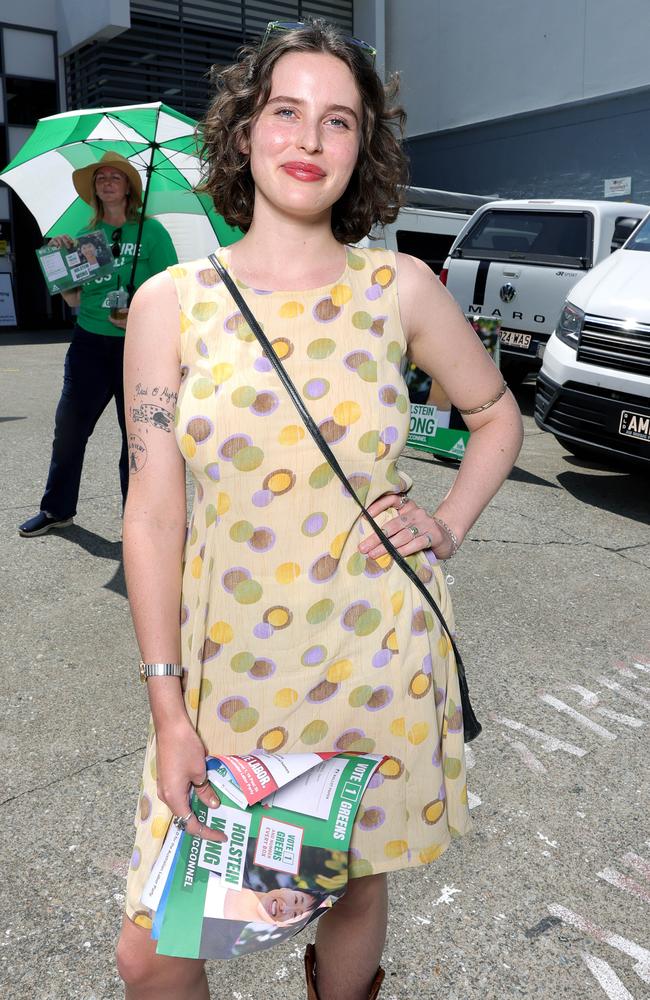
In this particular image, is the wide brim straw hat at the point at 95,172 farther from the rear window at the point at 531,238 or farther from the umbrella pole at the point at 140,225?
the rear window at the point at 531,238

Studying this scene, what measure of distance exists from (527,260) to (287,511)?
8.28 metres

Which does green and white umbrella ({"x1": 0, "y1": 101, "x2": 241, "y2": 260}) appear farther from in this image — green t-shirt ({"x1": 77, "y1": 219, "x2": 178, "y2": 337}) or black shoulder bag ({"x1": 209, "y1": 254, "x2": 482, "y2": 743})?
black shoulder bag ({"x1": 209, "y1": 254, "x2": 482, "y2": 743})

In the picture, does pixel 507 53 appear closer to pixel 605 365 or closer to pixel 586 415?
pixel 605 365

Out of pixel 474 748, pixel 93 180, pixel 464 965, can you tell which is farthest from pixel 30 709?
pixel 93 180

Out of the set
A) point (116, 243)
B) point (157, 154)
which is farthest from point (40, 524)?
point (157, 154)

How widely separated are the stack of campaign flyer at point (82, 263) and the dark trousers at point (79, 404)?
0.26 meters

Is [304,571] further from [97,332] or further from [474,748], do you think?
[97,332]

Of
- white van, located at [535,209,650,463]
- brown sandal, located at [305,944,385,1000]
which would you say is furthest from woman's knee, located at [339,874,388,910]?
white van, located at [535,209,650,463]

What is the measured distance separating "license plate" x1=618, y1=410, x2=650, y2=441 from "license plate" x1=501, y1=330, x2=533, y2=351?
11.0ft

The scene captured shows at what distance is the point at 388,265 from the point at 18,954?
176 centimetres

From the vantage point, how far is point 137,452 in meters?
1.52

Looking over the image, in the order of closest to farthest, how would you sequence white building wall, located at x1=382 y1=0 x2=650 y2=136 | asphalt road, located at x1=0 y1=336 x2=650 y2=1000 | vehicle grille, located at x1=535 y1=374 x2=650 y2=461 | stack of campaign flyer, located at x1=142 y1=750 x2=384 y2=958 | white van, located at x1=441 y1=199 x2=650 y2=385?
stack of campaign flyer, located at x1=142 y1=750 x2=384 y2=958
asphalt road, located at x1=0 y1=336 x2=650 y2=1000
vehicle grille, located at x1=535 y1=374 x2=650 y2=461
white van, located at x1=441 y1=199 x2=650 y2=385
white building wall, located at x1=382 y1=0 x2=650 y2=136

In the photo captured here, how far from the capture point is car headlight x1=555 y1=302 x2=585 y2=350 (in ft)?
20.1

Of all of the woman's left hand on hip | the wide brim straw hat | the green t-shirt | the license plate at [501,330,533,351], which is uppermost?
the wide brim straw hat
